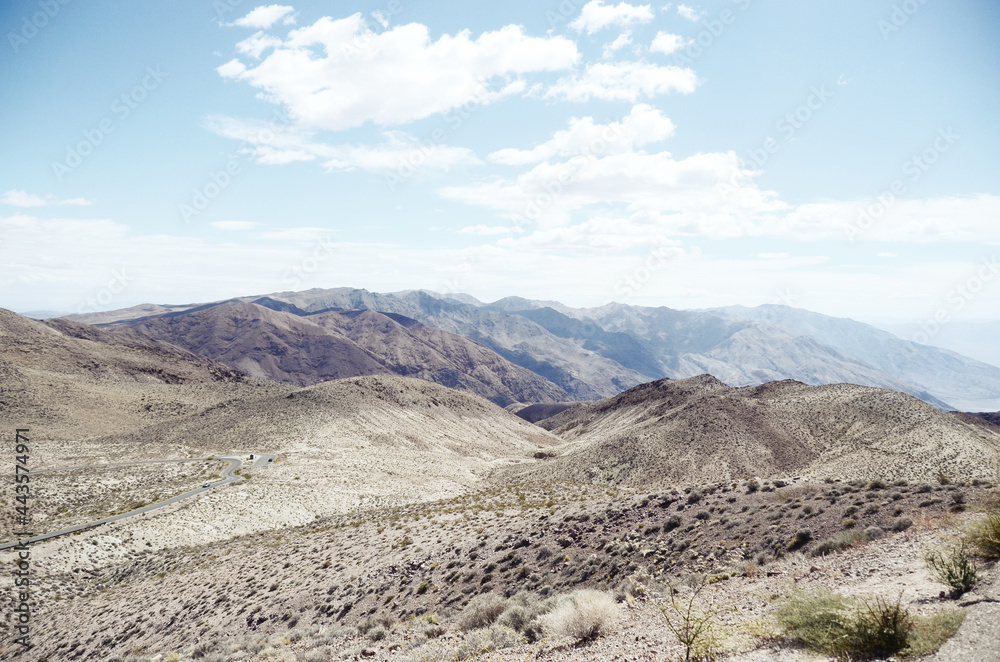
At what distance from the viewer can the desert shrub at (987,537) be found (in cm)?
934

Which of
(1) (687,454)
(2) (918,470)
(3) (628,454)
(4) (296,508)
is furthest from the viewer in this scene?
(3) (628,454)

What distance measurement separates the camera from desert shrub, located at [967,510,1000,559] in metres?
9.34

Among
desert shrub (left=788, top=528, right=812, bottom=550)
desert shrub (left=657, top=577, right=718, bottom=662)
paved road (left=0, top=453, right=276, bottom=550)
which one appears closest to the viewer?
desert shrub (left=657, top=577, right=718, bottom=662)

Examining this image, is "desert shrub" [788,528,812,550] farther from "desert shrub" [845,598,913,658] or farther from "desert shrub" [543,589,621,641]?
"desert shrub" [845,598,913,658]

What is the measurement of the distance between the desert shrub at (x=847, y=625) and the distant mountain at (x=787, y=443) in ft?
119

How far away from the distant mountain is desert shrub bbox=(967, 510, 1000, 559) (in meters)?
33.2

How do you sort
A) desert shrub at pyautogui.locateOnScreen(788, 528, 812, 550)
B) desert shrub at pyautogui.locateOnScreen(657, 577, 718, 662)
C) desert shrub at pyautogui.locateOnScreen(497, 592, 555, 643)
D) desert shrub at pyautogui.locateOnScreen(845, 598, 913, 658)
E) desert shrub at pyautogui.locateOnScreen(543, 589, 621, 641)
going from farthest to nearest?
desert shrub at pyautogui.locateOnScreen(788, 528, 812, 550), desert shrub at pyautogui.locateOnScreen(497, 592, 555, 643), desert shrub at pyautogui.locateOnScreen(543, 589, 621, 641), desert shrub at pyautogui.locateOnScreen(657, 577, 718, 662), desert shrub at pyautogui.locateOnScreen(845, 598, 913, 658)

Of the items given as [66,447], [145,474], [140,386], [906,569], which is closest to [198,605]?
[906,569]

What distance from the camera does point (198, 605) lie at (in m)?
20.3

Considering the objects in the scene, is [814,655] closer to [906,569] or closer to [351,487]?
[906,569]

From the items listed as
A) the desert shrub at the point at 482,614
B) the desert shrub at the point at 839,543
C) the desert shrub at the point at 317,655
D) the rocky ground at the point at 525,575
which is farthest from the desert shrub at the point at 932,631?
the desert shrub at the point at 317,655

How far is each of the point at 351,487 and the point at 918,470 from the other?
49531 mm

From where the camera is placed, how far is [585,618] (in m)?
10.4

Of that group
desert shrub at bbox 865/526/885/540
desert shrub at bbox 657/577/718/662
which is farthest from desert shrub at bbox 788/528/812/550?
desert shrub at bbox 657/577/718/662
